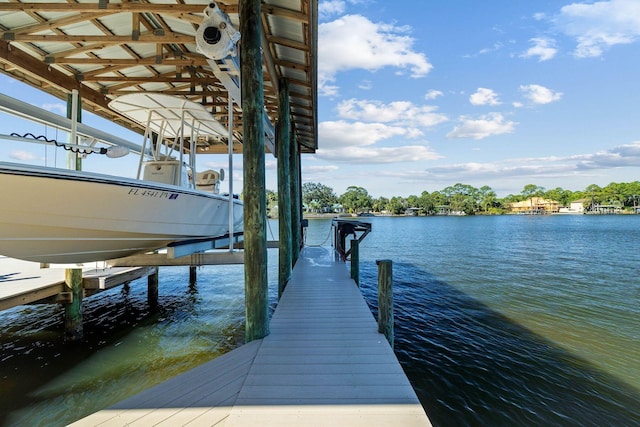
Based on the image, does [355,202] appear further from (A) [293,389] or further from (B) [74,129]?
(A) [293,389]

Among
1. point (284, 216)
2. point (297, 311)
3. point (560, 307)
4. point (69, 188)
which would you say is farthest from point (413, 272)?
point (69, 188)

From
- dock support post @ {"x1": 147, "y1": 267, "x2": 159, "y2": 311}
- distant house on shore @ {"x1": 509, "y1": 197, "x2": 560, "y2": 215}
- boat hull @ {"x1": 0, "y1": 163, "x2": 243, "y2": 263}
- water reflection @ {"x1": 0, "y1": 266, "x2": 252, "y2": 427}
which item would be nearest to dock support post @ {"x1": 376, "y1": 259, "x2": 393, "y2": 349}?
boat hull @ {"x1": 0, "y1": 163, "x2": 243, "y2": 263}

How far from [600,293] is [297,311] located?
12.3 m

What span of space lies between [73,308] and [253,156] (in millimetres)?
5965

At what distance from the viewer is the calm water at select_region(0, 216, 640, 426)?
4582 mm

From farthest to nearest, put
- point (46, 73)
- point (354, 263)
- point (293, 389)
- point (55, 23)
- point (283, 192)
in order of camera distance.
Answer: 1. point (283, 192)
2. point (354, 263)
3. point (46, 73)
4. point (55, 23)
5. point (293, 389)

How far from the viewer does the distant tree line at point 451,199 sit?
96938 mm

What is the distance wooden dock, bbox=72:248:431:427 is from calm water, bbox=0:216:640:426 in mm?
2259

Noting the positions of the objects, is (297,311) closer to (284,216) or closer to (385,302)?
(385,302)

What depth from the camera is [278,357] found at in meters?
3.22

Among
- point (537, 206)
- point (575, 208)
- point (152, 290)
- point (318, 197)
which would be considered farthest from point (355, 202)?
point (152, 290)

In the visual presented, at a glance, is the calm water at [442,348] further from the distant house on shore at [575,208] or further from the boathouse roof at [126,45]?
the distant house on shore at [575,208]

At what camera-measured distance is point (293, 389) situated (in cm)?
263

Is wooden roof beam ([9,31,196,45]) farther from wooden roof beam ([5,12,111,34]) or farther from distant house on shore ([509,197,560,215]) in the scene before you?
distant house on shore ([509,197,560,215])
